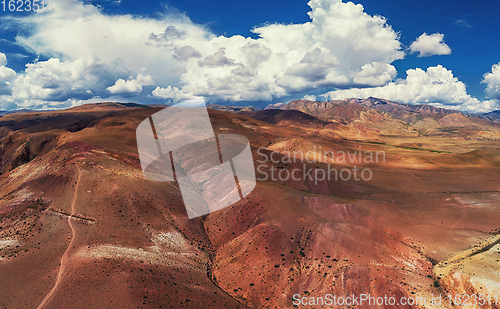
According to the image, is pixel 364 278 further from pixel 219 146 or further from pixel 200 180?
pixel 219 146

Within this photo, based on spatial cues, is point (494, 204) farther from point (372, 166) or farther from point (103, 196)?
point (103, 196)

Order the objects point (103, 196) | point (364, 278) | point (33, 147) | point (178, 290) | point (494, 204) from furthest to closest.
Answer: point (33, 147) → point (494, 204) → point (103, 196) → point (364, 278) → point (178, 290)

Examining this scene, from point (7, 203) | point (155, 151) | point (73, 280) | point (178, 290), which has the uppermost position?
point (155, 151)

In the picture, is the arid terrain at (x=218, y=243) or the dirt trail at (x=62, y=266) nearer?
the dirt trail at (x=62, y=266)

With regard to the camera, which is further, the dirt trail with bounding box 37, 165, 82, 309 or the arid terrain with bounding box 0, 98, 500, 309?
the arid terrain with bounding box 0, 98, 500, 309

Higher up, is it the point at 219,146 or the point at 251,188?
the point at 219,146

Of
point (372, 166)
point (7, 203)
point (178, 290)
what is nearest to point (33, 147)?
point (7, 203)

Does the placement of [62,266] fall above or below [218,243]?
above

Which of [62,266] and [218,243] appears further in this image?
[218,243]

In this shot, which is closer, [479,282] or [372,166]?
[479,282]

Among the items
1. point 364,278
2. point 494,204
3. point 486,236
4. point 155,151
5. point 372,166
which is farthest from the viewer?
point 372,166
